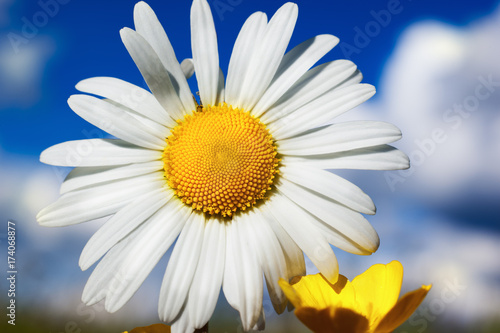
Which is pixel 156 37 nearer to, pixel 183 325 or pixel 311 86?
pixel 311 86

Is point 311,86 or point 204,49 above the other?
point 204,49

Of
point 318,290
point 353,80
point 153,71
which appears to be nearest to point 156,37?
point 153,71

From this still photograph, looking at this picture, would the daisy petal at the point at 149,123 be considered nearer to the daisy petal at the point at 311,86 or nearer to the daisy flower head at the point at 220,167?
the daisy flower head at the point at 220,167

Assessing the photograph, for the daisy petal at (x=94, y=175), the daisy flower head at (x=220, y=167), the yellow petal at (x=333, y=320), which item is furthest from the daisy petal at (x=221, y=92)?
the yellow petal at (x=333, y=320)

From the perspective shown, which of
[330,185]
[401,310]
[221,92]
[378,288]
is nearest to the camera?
[401,310]

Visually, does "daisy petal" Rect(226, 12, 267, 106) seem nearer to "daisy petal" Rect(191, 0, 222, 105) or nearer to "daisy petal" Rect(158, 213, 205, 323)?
"daisy petal" Rect(191, 0, 222, 105)

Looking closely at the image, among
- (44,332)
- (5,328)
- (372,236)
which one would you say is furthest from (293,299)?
(5,328)
